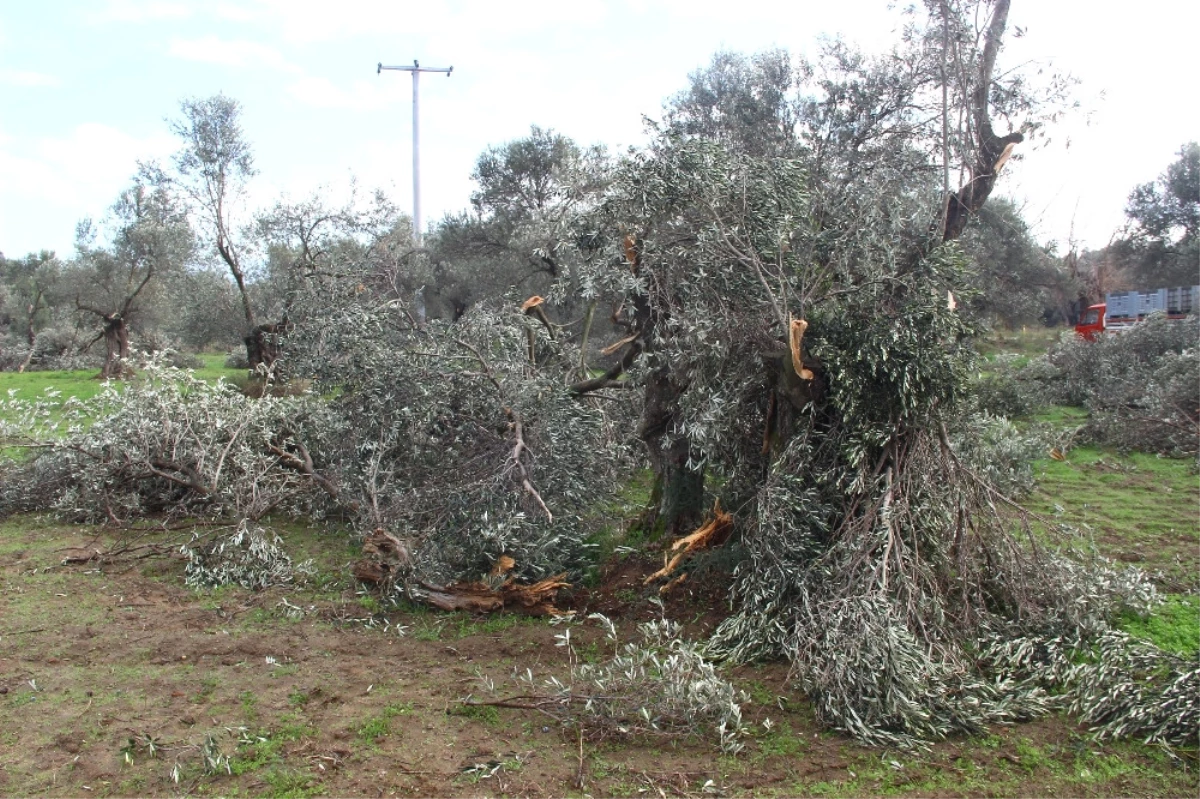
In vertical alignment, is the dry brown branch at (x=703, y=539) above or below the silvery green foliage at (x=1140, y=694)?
above

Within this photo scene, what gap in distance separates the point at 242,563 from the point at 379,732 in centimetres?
333

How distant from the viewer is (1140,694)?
4.58m

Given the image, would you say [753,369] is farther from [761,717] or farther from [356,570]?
[356,570]

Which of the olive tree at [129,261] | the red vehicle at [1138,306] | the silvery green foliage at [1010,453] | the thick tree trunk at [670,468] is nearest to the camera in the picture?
the thick tree trunk at [670,468]

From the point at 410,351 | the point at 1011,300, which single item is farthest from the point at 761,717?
the point at 1011,300

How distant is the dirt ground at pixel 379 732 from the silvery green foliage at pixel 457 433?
598mm

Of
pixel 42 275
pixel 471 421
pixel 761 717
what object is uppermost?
pixel 42 275

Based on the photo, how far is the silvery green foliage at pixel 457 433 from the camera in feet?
21.6

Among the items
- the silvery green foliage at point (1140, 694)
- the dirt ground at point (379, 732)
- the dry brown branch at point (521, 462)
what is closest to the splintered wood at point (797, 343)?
the dirt ground at point (379, 732)

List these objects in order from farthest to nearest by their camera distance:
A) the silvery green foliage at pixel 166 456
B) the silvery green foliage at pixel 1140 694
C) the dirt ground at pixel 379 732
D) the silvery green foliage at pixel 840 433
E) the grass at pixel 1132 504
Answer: the silvery green foliage at pixel 166 456 → the grass at pixel 1132 504 → the silvery green foliage at pixel 840 433 → the silvery green foliage at pixel 1140 694 → the dirt ground at pixel 379 732

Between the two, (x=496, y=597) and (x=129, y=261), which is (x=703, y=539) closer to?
(x=496, y=597)

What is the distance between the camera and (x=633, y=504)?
29.0 feet

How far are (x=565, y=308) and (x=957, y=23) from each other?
8.14 metres

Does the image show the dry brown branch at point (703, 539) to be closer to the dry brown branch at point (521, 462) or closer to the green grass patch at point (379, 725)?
the dry brown branch at point (521, 462)
